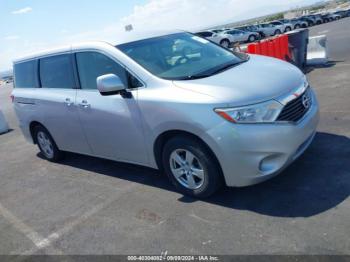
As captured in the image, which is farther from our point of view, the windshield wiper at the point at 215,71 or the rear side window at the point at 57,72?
the rear side window at the point at 57,72

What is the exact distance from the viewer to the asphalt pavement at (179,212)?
10.6 feet

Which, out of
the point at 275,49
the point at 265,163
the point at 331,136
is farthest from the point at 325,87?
the point at 265,163

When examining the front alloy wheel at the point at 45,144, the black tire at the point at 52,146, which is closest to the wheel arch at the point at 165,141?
the black tire at the point at 52,146

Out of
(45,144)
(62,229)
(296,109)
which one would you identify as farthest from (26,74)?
(296,109)

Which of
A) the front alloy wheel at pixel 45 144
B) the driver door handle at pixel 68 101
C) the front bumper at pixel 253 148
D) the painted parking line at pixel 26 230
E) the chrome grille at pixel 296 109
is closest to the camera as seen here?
the front bumper at pixel 253 148

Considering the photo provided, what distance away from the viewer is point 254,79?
12.6 feet

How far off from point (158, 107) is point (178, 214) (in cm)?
116

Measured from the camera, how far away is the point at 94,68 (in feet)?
15.6

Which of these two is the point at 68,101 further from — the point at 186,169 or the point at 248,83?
the point at 248,83

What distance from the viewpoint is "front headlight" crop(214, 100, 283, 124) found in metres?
Answer: 3.46

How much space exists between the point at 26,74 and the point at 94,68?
2.11 metres

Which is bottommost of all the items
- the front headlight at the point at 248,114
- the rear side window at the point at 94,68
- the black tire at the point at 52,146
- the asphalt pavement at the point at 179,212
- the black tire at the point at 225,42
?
the black tire at the point at 225,42

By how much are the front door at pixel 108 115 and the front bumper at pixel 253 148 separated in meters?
1.11

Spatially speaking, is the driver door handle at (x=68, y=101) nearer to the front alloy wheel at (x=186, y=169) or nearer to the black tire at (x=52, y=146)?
the black tire at (x=52, y=146)
